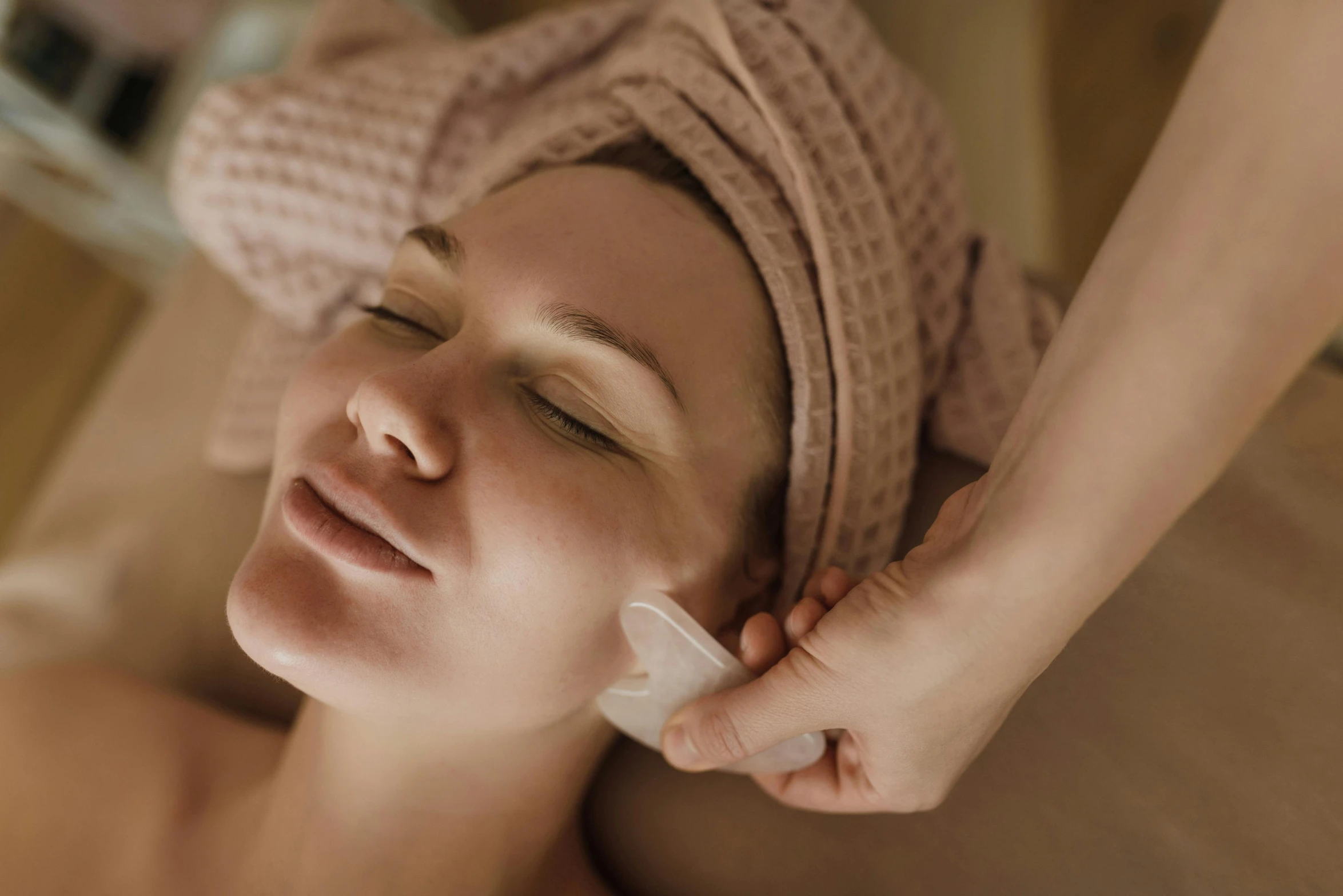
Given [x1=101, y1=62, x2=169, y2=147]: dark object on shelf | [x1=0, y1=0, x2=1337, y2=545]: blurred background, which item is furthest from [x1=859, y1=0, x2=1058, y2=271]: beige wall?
[x1=101, y1=62, x2=169, y2=147]: dark object on shelf

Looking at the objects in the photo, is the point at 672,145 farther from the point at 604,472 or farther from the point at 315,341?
the point at 315,341

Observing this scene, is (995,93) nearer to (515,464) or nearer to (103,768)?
(515,464)

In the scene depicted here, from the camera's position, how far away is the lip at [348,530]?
2.05 ft

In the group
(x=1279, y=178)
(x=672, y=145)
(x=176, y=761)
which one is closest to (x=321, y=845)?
(x=176, y=761)

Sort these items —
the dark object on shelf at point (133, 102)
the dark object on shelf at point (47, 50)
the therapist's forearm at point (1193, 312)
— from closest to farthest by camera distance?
the therapist's forearm at point (1193, 312) < the dark object on shelf at point (47, 50) < the dark object on shelf at point (133, 102)

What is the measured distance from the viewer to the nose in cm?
61

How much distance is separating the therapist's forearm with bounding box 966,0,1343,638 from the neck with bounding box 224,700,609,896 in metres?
0.54

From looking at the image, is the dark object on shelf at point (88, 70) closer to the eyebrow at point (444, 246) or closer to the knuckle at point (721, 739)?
the eyebrow at point (444, 246)

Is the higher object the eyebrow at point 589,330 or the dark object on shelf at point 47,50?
the eyebrow at point 589,330

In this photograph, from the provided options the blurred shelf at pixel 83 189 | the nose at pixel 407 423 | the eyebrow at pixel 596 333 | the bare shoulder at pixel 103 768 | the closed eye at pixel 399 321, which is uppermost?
the eyebrow at pixel 596 333

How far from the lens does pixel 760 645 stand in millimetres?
683

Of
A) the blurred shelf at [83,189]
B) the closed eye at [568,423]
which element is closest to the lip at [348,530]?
the closed eye at [568,423]

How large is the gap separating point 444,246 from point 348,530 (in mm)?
283

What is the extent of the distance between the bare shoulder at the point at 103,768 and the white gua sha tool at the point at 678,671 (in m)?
0.58
